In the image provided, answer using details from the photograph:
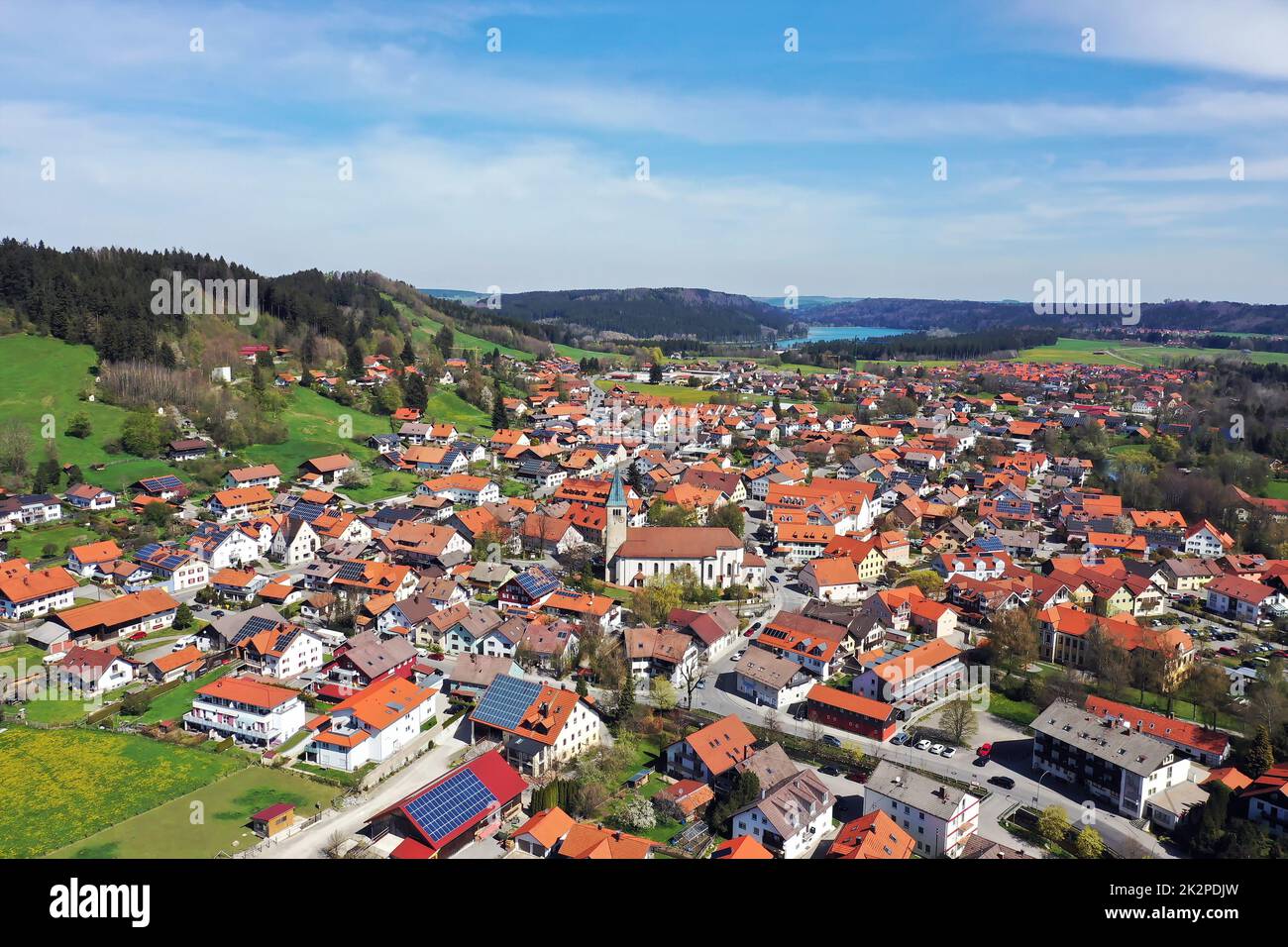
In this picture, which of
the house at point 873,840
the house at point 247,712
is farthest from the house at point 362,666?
the house at point 873,840

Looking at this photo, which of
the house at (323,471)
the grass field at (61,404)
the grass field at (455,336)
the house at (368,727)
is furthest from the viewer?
the grass field at (455,336)

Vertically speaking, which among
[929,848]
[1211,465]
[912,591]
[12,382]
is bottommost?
[929,848]

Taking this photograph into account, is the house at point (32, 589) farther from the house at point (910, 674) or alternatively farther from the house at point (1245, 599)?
the house at point (1245, 599)

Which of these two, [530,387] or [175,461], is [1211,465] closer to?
[530,387]

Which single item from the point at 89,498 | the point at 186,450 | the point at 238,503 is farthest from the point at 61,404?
the point at 238,503

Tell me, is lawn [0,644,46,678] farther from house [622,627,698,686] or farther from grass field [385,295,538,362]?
grass field [385,295,538,362]

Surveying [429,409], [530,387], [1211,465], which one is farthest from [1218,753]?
[530,387]
